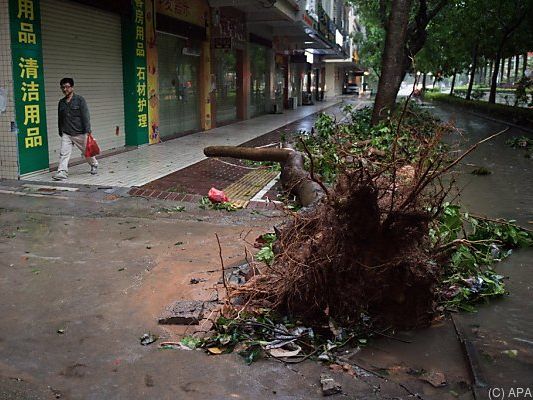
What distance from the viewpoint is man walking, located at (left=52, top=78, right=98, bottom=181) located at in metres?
8.82

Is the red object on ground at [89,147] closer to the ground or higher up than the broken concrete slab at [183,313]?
higher up

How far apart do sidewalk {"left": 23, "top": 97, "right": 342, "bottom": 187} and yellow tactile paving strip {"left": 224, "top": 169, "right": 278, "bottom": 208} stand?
136cm

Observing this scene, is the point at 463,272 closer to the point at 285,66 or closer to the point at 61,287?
the point at 61,287

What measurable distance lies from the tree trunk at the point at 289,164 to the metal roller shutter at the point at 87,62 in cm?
275

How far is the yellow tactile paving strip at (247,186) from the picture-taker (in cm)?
797

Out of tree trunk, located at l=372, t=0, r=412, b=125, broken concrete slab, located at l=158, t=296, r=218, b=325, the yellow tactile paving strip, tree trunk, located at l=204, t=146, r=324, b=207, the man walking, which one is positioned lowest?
broken concrete slab, located at l=158, t=296, r=218, b=325

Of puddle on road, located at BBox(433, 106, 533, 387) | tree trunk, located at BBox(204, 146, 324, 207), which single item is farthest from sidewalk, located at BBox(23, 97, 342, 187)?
puddle on road, located at BBox(433, 106, 533, 387)

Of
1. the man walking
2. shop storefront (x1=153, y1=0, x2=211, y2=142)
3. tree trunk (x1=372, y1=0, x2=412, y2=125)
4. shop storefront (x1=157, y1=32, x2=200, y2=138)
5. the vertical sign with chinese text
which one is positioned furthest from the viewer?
shop storefront (x1=157, y1=32, x2=200, y2=138)

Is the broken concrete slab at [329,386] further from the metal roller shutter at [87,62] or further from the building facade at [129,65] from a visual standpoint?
the metal roller shutter at [87,62]

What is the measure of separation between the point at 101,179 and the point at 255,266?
508cm

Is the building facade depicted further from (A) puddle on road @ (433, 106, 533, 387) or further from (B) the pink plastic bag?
(A) puddle on road @ (433, 106, 533, 387)

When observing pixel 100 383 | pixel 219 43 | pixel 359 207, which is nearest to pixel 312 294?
pixel 359 207

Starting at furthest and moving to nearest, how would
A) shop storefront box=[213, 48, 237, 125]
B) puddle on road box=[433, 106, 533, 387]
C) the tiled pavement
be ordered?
1. shop storefront box=[213, 48, 237, 125]
2. the tiled pavement
3. puddle on road box=[433, 106, 533, 387]

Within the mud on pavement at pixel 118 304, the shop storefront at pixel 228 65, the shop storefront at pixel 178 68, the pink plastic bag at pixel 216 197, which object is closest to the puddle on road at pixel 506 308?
the mud on pavement at pixel 118 304
